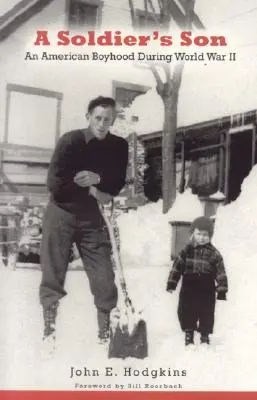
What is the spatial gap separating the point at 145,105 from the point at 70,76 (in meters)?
0.46

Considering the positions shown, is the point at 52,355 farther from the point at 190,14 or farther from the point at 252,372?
the point at 190,14

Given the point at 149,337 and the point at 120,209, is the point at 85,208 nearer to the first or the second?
the point at 120,209

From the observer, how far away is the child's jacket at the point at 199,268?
110 inches

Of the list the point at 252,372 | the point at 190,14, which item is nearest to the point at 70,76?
the point at 190,14

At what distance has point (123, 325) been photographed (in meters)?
2.69

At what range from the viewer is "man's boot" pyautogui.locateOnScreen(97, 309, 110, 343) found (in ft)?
9.18

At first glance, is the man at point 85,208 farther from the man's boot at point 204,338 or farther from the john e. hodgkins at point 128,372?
the man's boot at point 204,338

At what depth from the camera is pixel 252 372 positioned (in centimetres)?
288

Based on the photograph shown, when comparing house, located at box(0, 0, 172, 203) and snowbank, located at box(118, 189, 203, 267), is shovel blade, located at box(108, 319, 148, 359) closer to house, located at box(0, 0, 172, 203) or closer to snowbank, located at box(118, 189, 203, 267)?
snowbank, located at box(118, 189, 203, 267)

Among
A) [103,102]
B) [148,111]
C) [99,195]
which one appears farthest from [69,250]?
[148,111]

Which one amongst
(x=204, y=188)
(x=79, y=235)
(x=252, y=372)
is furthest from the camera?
(x=204, y=188)

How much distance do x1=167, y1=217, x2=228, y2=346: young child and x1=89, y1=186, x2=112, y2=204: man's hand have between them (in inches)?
19.7

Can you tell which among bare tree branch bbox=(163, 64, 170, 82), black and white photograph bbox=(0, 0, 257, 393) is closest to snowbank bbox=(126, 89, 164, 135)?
black and white photograph bbox=(0, 0, 257, 393)

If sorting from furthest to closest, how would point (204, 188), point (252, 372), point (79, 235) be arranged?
point (204, 188)
point (252, 372)
point (79, 235)
